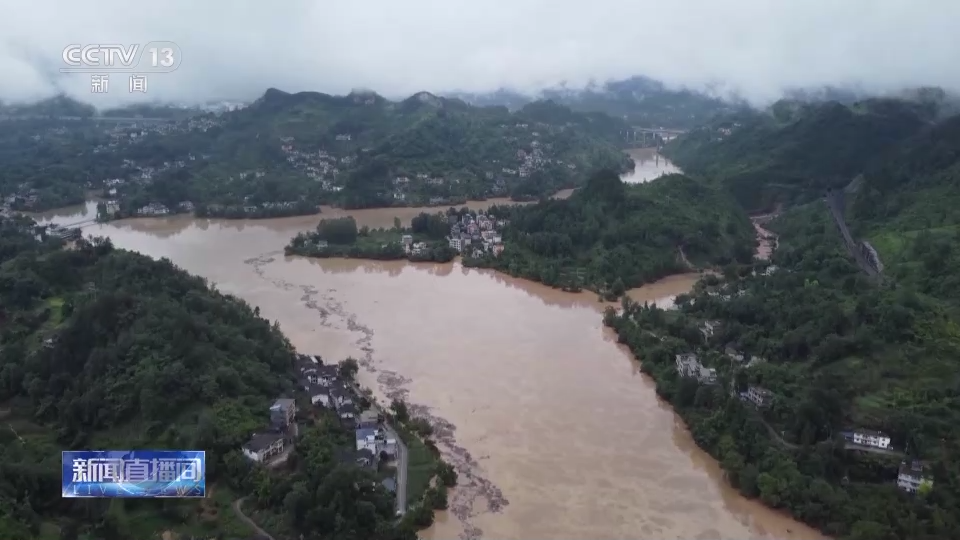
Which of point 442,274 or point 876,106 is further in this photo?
point 876,106

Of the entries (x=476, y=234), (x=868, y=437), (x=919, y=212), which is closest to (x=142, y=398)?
(x=868, y=437)

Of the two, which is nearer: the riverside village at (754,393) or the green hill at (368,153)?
the riverside village at (754,393)

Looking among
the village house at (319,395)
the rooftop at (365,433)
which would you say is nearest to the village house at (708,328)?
the rooftop at (365,433)

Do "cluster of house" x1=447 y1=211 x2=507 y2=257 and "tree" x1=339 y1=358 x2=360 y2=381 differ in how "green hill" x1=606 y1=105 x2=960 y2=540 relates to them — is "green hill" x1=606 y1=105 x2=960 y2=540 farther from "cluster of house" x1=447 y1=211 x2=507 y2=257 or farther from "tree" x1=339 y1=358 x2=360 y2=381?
"cluster of house" x1=447 y1=211 x2=507 y2=257

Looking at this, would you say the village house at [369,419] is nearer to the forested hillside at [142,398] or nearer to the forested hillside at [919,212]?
the forested hillside at [142,398]

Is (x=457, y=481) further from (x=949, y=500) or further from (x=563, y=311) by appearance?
(x=563, y=311)

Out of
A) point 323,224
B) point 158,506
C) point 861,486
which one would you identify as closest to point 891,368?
point 861,486
